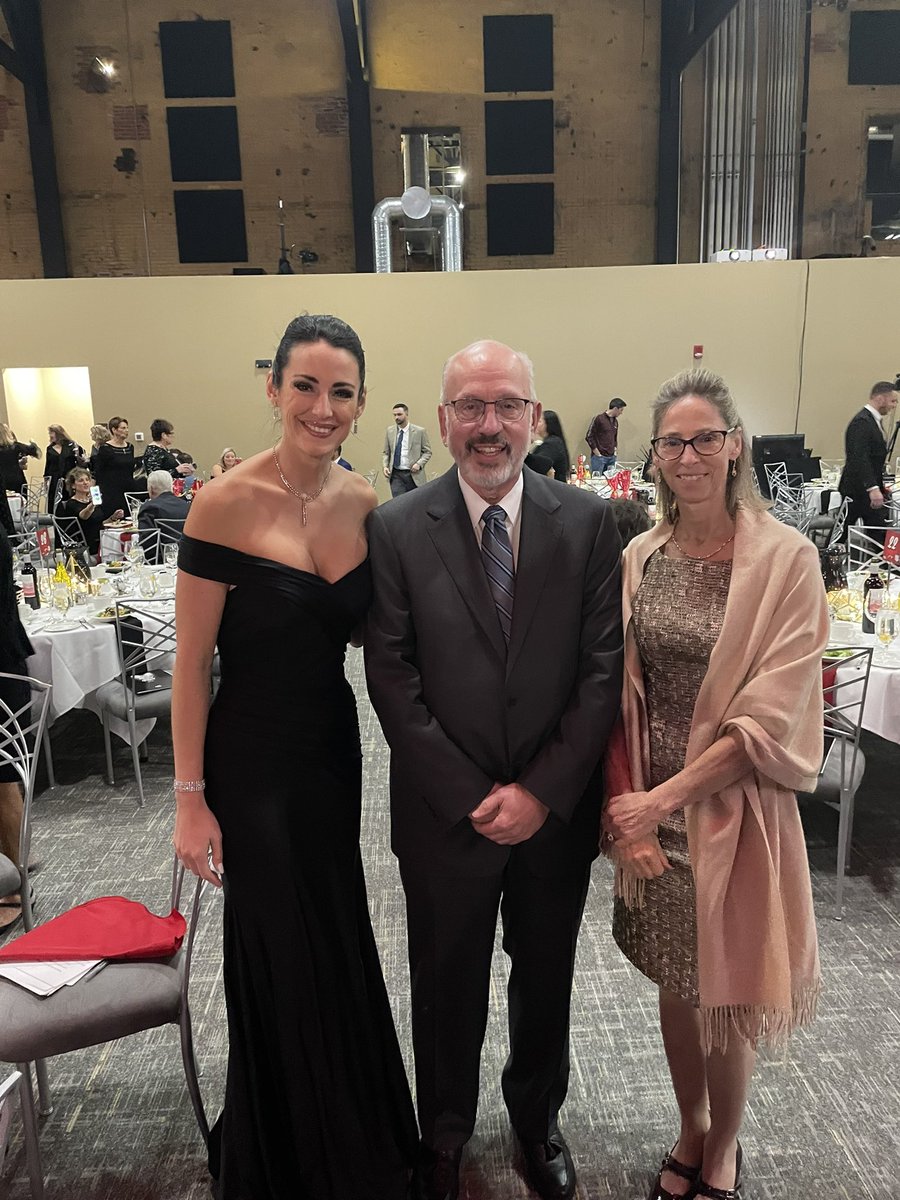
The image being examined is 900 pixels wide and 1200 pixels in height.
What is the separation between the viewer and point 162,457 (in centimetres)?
859

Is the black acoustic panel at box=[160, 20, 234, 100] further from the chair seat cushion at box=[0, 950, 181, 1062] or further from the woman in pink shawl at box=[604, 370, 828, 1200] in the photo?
the chair seat cushion at box=[0, 950, 181, 1062]

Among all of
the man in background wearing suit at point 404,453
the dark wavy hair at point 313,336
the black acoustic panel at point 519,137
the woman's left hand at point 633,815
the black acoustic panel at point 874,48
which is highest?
the black acoustic panel at point 874,48

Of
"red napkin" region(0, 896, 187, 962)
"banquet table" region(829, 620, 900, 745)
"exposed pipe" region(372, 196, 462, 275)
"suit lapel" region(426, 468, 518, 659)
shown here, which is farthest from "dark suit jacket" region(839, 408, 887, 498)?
"exposed pipe" region(372, 196, 462, 275)

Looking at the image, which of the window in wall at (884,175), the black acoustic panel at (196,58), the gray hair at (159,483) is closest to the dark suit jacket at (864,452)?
the gray hair at (159,483)

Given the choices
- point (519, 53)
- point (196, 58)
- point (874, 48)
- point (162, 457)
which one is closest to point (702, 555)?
point (162, 457)

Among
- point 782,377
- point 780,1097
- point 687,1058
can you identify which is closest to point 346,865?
point 687,1058

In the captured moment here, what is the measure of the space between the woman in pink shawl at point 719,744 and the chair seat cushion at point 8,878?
1.67m

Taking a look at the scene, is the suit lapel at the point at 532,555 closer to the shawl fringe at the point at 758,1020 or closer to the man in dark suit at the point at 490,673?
the man in dark suit at the point at 490,673

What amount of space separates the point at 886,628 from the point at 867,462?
3609 mm

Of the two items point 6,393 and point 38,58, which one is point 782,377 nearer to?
point 6,393

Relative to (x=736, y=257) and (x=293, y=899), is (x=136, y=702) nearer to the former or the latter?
(x=293, y=899)

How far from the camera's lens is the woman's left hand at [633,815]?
5.52 ft

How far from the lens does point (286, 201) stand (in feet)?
41.5

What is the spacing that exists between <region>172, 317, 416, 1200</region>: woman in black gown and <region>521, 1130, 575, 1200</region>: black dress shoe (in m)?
0.29
